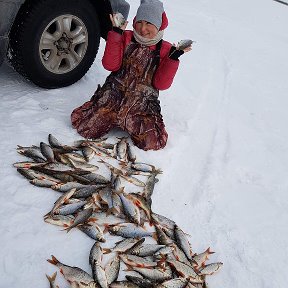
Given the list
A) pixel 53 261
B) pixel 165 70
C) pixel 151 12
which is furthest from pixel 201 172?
pixel 53 261

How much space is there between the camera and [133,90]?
13.8ft

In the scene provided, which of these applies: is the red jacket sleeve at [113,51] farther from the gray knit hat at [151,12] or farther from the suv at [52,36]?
the suv at [52,36]

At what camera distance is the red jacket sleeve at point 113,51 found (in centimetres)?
389

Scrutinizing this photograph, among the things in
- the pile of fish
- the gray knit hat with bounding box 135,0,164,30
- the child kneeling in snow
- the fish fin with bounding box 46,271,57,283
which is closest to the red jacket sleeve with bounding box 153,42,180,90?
the child kneeling in snow

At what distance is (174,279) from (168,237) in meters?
0.46

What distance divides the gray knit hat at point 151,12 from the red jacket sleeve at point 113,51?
30 cm

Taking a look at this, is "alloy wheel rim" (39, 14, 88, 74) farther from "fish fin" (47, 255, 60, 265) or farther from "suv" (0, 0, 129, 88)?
"fish fin" (47, 255, 60, 265)

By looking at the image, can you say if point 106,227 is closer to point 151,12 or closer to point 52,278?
point 52,278

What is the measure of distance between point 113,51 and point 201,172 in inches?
62.4

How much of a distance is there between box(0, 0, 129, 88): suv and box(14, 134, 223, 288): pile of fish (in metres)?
0.98

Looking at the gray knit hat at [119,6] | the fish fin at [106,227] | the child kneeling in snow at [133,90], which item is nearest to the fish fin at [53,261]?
the fish fin at [106,227]

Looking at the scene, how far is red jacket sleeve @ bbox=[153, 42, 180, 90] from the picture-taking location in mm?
3930

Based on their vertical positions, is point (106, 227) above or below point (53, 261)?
above

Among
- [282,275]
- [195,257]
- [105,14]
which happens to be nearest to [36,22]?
[105,14]
